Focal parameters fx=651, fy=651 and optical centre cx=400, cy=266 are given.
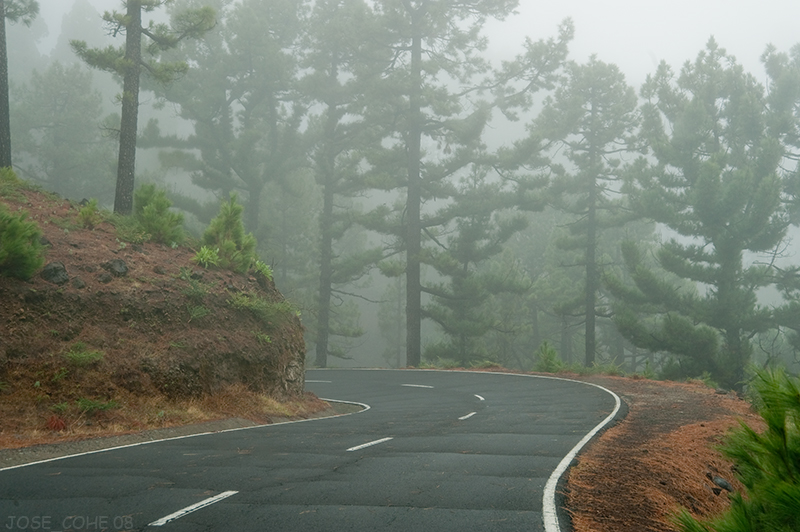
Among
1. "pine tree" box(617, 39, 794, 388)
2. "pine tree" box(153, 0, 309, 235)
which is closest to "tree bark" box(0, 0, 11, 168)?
"pine tree" box(153, 0, 309, 235)

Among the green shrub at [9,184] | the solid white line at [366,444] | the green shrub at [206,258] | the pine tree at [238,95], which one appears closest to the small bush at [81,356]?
the green shrub at [206,258]

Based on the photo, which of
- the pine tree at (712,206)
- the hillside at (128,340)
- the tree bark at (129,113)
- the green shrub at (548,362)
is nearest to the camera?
the hillside at (128,340)

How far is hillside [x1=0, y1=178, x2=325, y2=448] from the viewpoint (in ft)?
Answer: 38.7

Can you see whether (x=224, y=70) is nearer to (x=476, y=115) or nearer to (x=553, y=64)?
(x=476, y=115)

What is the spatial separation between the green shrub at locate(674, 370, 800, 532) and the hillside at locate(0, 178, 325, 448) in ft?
34.3

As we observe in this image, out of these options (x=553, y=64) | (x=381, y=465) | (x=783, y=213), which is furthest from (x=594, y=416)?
(x=553, y=64)

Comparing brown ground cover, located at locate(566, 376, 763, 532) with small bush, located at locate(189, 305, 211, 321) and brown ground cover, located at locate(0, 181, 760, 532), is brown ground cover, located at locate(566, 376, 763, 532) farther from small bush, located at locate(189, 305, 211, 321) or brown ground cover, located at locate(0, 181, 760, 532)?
small bush, located at locate(189, 305, 211, 321)

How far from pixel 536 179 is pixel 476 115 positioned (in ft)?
18.4

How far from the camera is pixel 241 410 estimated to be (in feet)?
48.4

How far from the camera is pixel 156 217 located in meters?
18.5

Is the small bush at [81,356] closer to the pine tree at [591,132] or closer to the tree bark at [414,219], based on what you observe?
the tree bark at [414,219]

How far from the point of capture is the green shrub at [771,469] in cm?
291

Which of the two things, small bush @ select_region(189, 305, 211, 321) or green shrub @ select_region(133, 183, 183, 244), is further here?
green shrub @ select_region(133, 183, 183, 244)

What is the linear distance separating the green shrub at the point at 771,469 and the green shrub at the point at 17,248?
1285 centimetres
